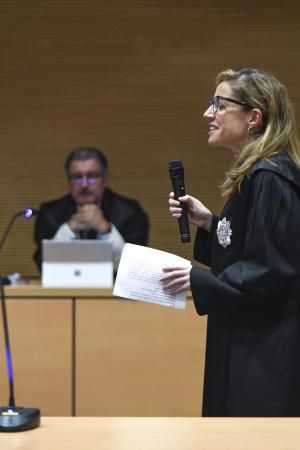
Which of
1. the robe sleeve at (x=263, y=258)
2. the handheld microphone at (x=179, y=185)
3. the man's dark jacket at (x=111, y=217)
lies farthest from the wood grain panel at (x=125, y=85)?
the robe sleeve at (x=263, y=258)

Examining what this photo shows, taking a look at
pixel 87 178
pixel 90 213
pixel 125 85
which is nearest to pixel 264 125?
pixel 90 213

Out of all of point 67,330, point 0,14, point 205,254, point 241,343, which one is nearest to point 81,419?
point 241,343

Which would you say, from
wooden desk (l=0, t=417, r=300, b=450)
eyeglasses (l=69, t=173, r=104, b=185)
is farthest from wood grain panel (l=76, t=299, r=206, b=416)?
wooden desk (l=0, t=417, r=300, b=450)

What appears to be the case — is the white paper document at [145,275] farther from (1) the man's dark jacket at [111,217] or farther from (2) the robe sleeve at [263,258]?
(1) the man's dark jacket at [111,217]

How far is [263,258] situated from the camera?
221 centimetres

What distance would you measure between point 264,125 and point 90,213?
204cm

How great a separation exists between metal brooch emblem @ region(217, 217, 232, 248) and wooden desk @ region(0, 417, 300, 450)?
636mm

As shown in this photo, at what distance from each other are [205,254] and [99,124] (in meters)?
2.79

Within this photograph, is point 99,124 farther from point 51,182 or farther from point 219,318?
point 219,318

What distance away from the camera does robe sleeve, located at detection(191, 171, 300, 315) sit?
220 centimetres

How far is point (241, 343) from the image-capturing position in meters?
2.30

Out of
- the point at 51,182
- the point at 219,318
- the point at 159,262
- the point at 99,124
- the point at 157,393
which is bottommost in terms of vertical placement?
the point at 157,393

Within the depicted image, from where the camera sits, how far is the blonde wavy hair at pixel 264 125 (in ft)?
7.61

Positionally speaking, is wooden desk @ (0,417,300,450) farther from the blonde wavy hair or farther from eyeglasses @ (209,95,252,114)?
eyeglasses @ (209,95,252,114)
